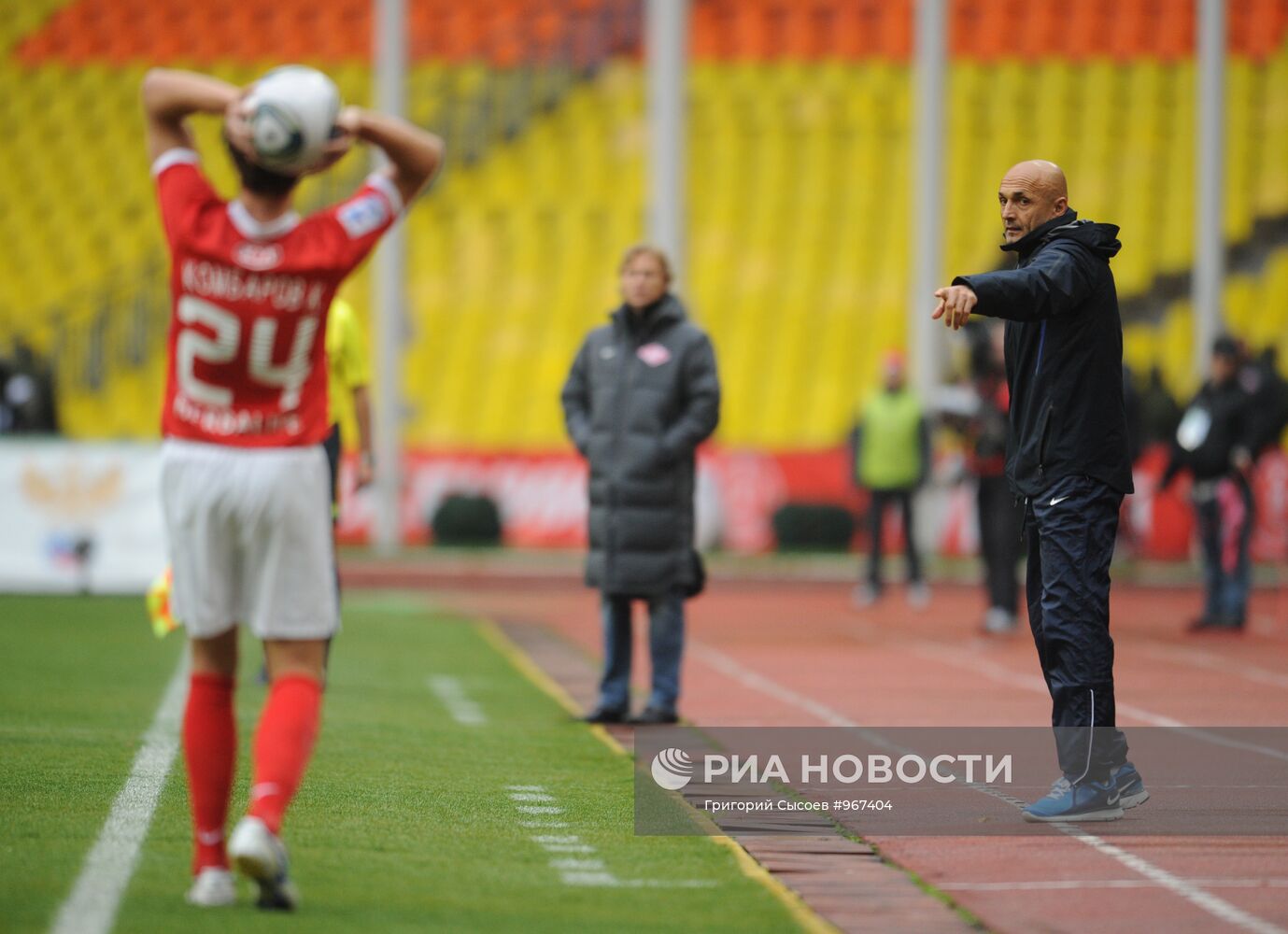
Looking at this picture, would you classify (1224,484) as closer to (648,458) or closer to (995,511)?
(995,511)

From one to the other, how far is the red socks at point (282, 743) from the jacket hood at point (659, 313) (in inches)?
176

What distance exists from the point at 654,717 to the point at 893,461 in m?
9.62

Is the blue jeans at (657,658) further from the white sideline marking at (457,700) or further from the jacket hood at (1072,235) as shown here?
→ the jacket hood at (1072,235)

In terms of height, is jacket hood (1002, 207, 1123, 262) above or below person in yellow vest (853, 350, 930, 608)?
above

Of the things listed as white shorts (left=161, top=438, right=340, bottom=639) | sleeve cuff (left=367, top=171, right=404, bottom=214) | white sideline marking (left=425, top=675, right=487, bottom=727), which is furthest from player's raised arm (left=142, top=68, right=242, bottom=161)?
white sideline marking (left=425, top=675, right=487, bottom=727)

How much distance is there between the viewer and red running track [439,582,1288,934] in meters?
5.48

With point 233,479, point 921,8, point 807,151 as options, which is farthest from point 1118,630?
point 807,151

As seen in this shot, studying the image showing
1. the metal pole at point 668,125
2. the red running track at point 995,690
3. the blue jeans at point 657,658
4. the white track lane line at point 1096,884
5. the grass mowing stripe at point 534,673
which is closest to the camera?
the red running track at point 995,690

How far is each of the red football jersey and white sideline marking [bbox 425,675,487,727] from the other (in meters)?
4.44

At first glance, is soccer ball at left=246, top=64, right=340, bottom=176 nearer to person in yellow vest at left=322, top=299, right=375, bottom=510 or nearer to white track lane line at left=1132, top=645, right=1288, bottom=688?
person in yellow vest at left=322, top=299, right=375, bottom=510

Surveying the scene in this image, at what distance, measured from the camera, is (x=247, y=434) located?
5.15 meters

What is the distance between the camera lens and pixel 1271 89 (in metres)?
29.5

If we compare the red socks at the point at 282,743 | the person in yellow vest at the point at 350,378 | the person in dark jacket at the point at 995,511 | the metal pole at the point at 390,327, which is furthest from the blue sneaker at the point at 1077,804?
the metal pole at the point at 390,327

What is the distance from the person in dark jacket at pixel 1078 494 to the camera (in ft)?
21.9
